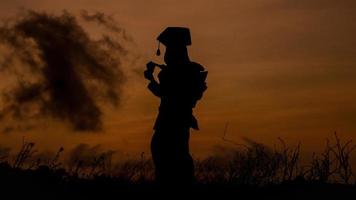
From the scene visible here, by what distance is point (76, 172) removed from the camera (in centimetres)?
1348

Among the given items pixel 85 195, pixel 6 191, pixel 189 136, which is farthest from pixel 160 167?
pixel 6 191

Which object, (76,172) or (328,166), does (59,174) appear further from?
(328,166)

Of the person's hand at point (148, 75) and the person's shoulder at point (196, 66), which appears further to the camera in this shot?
the person's shoulder at point (196, 66)

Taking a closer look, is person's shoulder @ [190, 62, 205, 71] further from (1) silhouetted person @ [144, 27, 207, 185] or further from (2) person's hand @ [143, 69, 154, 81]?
(2) person's hand @ [143, 69, 154, 81]

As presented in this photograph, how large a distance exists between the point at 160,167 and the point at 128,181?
1.92 m

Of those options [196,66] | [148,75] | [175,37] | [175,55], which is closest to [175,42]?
[175,37]

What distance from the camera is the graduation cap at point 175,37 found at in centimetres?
1173

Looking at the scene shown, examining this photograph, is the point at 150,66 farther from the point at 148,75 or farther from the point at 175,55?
the point at 175,55

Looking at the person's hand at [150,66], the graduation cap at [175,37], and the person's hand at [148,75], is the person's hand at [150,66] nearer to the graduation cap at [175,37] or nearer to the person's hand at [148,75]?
the person's hand at [148,75]

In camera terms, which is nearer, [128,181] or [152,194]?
[152,194]

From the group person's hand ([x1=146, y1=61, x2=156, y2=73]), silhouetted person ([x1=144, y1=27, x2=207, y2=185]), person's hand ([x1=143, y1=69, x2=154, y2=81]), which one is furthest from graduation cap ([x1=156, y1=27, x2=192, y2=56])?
person's hand ([x1=143, y1=69, x2=154, y2=81])

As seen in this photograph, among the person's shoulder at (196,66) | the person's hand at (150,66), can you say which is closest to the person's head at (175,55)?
the person's shoulder at (196,66)

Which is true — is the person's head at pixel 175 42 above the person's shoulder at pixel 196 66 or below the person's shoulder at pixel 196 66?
above

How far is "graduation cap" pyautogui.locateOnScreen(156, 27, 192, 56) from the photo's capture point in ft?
38.5
